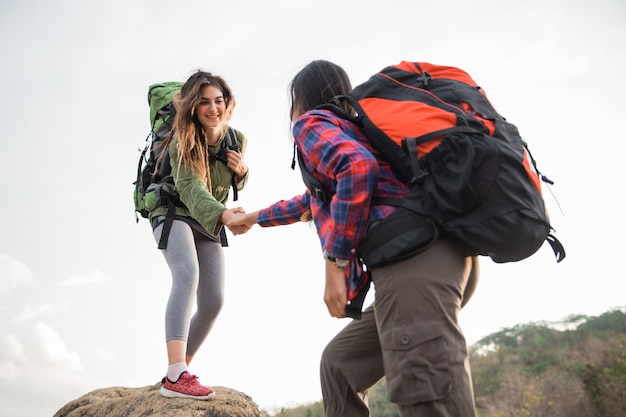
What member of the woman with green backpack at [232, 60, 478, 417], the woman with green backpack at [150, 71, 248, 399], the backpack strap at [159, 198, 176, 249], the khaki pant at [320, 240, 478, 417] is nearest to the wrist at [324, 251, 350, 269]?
the woman with green backpack at [232, 60, 478, 417]

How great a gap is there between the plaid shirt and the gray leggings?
186 cm

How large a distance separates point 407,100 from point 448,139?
0.88 feet

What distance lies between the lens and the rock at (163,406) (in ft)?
12.5

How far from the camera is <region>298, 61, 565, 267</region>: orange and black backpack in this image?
1.96 m

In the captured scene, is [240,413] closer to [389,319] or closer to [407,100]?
[389,319]

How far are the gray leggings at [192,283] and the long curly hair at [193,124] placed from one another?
446 millimetres

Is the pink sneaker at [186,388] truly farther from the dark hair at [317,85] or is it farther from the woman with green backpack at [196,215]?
the dark hair at [317,85]

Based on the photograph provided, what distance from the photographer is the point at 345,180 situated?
2.00m

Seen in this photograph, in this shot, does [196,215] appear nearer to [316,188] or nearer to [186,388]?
[186,388]

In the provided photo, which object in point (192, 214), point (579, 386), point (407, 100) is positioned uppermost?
point (192, 214)

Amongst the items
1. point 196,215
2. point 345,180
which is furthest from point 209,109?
point 345,180

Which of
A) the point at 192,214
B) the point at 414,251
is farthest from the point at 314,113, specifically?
the point at 192,214

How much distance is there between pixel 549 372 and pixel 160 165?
1222 cm

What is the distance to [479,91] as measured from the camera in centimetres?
231
